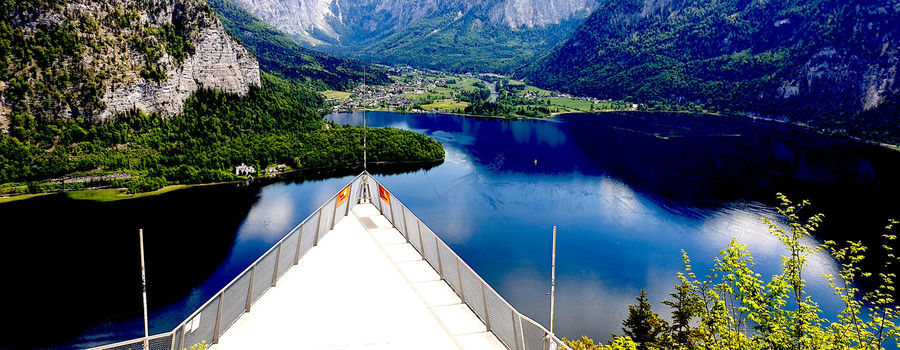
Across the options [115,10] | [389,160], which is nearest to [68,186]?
[115,10]

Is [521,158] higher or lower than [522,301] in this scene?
higher

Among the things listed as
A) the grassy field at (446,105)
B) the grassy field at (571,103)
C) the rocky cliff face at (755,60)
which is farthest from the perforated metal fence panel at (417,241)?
the grassy field at (571,103)

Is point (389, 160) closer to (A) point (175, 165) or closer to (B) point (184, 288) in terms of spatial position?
(A) point (175, 165)

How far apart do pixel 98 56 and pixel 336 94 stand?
93.4m

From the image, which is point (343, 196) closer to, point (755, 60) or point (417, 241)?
point (417, 241)

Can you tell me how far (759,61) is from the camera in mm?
140125

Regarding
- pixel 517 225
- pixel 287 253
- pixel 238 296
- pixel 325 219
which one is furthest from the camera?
pixel 517 225

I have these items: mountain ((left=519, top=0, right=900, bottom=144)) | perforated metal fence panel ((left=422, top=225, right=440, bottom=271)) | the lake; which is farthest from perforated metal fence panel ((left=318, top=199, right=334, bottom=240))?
mountain ((left=519, top=0, right=900, bottom=144))

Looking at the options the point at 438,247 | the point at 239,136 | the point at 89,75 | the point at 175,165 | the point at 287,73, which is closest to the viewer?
the point at 438,247

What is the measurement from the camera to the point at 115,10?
5469 cm

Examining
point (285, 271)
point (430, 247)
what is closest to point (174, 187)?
point (285, 271)

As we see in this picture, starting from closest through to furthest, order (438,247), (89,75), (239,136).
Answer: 1. (438,247)
2. (89,75)
3. (239,136)

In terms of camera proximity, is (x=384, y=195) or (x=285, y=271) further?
(x=384, y=195)

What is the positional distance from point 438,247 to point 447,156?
60869 mm
